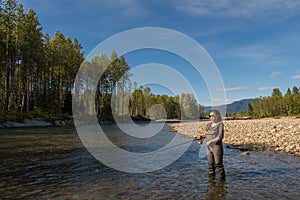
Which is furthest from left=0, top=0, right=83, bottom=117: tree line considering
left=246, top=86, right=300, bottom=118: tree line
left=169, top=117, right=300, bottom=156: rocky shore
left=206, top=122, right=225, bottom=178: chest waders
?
left=246, top=86, right=300, bottom=118: tree line

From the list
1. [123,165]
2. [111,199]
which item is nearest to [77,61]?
[123,165]

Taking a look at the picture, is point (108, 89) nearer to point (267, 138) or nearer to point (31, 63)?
point (31, 63)

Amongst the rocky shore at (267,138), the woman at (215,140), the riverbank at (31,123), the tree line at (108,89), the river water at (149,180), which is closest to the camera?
the river water at (149,180)

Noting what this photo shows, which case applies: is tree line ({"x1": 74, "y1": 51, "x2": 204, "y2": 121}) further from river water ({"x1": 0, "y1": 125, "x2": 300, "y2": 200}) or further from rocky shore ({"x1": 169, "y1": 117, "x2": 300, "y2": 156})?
river water ({"x1": 0, "y1": 125, "x2": 300, "y2": 200})

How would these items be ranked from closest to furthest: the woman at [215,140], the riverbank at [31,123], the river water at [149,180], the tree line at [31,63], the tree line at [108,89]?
the river water at [149,180]
the woman at [215,140]
the riverbank at [31,123]
the tree line at [31,63]
the tree line at [108,89]

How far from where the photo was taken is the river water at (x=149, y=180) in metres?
6.81

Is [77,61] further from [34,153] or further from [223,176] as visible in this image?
[223,176]

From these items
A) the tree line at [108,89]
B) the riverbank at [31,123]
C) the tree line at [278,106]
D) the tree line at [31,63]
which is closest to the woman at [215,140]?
the riverbank at [31,123]

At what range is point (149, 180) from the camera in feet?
27.8

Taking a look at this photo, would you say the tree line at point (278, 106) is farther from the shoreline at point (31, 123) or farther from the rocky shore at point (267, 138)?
the shoreline at point (31, 123)

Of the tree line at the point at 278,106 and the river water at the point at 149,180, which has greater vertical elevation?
the tree line at the point at 278,106

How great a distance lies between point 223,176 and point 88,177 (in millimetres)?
5149

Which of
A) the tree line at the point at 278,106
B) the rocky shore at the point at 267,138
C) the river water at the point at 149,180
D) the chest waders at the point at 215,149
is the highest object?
the tree line at the point at 278,106

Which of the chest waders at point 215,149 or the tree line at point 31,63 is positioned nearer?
the chest waders at point 215,149
